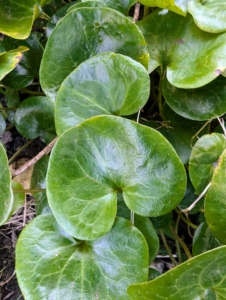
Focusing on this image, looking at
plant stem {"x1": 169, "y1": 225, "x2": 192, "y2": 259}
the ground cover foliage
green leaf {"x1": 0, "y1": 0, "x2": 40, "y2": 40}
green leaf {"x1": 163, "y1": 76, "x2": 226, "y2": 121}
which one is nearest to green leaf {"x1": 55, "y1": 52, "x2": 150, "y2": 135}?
the ground cover foliage

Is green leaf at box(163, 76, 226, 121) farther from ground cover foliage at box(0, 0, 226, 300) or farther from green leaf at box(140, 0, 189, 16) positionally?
green leaf at box(140, 0, 189, 16)

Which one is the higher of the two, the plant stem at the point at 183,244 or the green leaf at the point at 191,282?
the green leaf at the point at 191,282

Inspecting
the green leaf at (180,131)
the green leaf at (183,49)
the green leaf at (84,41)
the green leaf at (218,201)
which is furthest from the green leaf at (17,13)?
the green leaf at (218,201)

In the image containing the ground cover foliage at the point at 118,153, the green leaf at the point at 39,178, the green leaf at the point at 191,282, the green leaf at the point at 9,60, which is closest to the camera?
the green leaf at the point at 191,282

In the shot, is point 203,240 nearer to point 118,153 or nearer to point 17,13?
point 118,153

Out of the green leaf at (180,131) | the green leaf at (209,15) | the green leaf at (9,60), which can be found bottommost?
the green leaf at (180,131)

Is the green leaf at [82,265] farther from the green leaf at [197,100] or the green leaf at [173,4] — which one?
the green leaf at [173,4]

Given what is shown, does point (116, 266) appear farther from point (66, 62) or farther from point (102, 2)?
point (102, 2)

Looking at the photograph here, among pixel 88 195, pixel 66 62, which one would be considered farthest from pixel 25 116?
pixel 88 195

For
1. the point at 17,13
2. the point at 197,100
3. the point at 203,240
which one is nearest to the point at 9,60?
the point at 17,13
